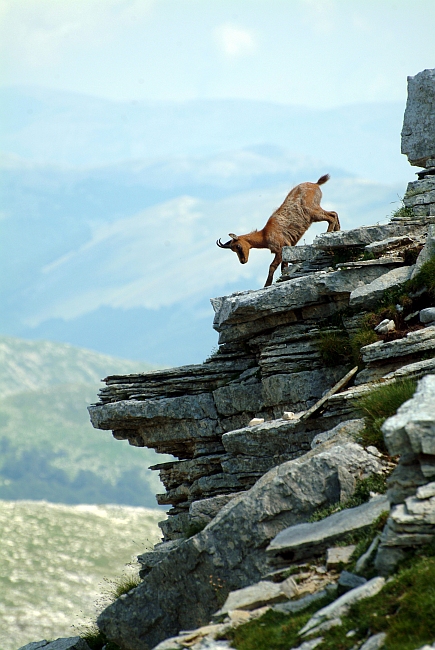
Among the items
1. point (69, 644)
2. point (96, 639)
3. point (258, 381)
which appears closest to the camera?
point (69, 644)

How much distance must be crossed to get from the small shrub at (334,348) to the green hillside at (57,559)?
4050 inches

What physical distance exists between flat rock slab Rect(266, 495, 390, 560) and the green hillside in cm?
10949

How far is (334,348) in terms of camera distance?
21953mm

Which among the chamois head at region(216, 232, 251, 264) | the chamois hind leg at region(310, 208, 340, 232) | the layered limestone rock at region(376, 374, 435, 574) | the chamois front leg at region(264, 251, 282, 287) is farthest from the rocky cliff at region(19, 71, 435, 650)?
the chamois head at region(216, 232, 251, 264)

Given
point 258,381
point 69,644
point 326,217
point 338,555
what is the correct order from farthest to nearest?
point 326,217 → point 258,381 → point 69,644 → point 338,555

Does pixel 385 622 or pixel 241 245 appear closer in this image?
pixel 385 622

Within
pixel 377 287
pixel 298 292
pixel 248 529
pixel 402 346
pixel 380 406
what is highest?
pixel 298 292

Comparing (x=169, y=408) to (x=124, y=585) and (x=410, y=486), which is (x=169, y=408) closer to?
(x=124, y=585)

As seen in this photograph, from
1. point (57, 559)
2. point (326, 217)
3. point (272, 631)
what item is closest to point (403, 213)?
point (326, 217)

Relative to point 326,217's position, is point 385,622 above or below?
below

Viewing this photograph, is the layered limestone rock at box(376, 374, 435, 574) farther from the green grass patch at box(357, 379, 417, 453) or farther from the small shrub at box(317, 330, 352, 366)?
the small shrub at box(317, 330, 352, 366)

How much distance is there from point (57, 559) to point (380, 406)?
14867cm

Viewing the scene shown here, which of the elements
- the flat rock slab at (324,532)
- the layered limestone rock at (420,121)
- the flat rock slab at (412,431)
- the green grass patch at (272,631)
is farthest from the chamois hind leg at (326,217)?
the green grass patch at (272,631)

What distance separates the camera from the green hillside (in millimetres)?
129075
